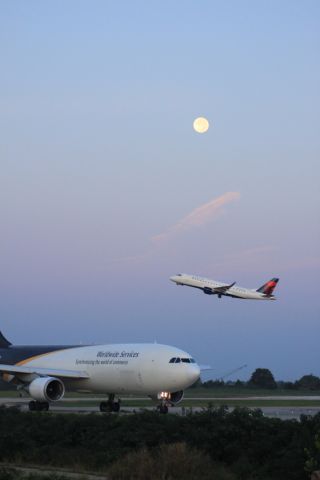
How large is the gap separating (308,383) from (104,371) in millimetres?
72300

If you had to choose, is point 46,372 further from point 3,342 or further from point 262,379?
point 262,379

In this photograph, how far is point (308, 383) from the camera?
375ft

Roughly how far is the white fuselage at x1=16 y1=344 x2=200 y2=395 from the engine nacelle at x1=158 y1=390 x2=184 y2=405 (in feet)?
1.12

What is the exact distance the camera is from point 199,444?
23766 millimetres

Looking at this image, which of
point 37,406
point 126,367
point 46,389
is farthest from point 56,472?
point 37,406

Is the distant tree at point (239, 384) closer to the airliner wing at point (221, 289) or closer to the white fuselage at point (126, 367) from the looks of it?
the airliner wing at point (221, 289)

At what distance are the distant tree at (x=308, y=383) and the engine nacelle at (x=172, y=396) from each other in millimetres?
62436

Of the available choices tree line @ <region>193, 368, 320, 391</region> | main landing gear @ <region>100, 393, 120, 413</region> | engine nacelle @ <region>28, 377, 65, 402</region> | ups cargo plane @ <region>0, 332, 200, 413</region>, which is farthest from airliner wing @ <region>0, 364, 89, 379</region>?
tree line @ <region>193, 368, 320, 391</region>

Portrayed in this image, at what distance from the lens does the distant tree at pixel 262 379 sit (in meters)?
109

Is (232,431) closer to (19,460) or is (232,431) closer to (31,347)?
(19,460)

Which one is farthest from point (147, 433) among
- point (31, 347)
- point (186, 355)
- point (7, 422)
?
point (31, 347)

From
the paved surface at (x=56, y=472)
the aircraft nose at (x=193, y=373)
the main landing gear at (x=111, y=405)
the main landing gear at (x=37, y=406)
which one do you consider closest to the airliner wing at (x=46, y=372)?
the main landing gear at (x=111, y=405)

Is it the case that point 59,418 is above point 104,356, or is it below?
below

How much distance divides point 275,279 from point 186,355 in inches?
2897
